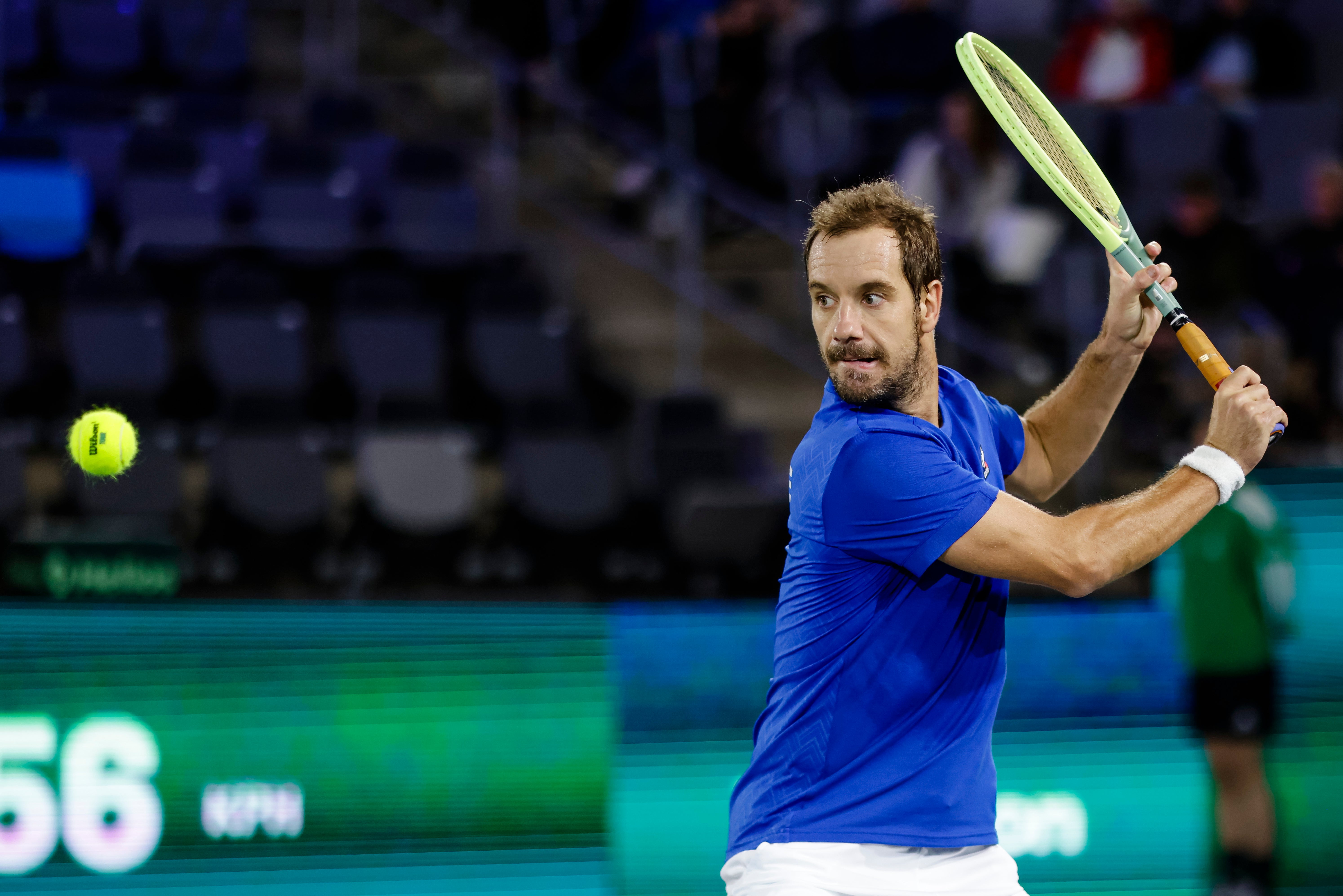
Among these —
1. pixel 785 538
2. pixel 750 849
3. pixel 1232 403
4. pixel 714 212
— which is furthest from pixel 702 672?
pixel 714 212

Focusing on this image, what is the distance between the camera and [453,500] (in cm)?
774

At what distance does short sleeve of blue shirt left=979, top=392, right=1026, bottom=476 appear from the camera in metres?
3.73

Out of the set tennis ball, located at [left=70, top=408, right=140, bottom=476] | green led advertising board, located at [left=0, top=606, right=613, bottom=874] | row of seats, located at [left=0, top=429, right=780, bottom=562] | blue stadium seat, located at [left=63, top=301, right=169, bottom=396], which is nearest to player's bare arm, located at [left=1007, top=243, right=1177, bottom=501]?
green led advertising board, located at [left=0, top=606, right=613, bottom=874]

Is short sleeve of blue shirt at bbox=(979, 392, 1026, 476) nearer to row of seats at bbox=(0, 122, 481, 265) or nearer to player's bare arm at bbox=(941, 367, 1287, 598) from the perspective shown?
player's bare arm at bbox=(941, 367, 1287, 598)

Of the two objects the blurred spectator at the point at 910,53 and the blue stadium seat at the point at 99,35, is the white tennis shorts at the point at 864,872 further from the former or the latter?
the blue stadium seat at the point at 99,35

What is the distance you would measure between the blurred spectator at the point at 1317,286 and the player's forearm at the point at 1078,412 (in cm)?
403

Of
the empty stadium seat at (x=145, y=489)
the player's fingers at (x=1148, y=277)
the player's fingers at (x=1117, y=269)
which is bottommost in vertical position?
the empty stadium seat at (x=145, y=489)

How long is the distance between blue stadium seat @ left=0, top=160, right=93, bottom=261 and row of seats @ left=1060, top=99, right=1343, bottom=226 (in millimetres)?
5944

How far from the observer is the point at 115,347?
8.09m

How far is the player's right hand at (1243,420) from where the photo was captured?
302cm

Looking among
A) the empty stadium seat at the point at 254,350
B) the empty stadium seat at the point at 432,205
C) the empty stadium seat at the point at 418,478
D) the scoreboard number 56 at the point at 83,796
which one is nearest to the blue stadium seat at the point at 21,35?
the empty stadium seat at the point at 432,205

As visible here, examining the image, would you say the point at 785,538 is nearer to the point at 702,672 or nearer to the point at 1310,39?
the point at 702,672

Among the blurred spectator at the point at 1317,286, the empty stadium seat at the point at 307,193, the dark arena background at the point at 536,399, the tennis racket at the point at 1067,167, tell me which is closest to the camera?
the tennis racket at the point at 1067,167

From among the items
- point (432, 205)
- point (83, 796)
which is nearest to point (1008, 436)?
point (83, 796)
